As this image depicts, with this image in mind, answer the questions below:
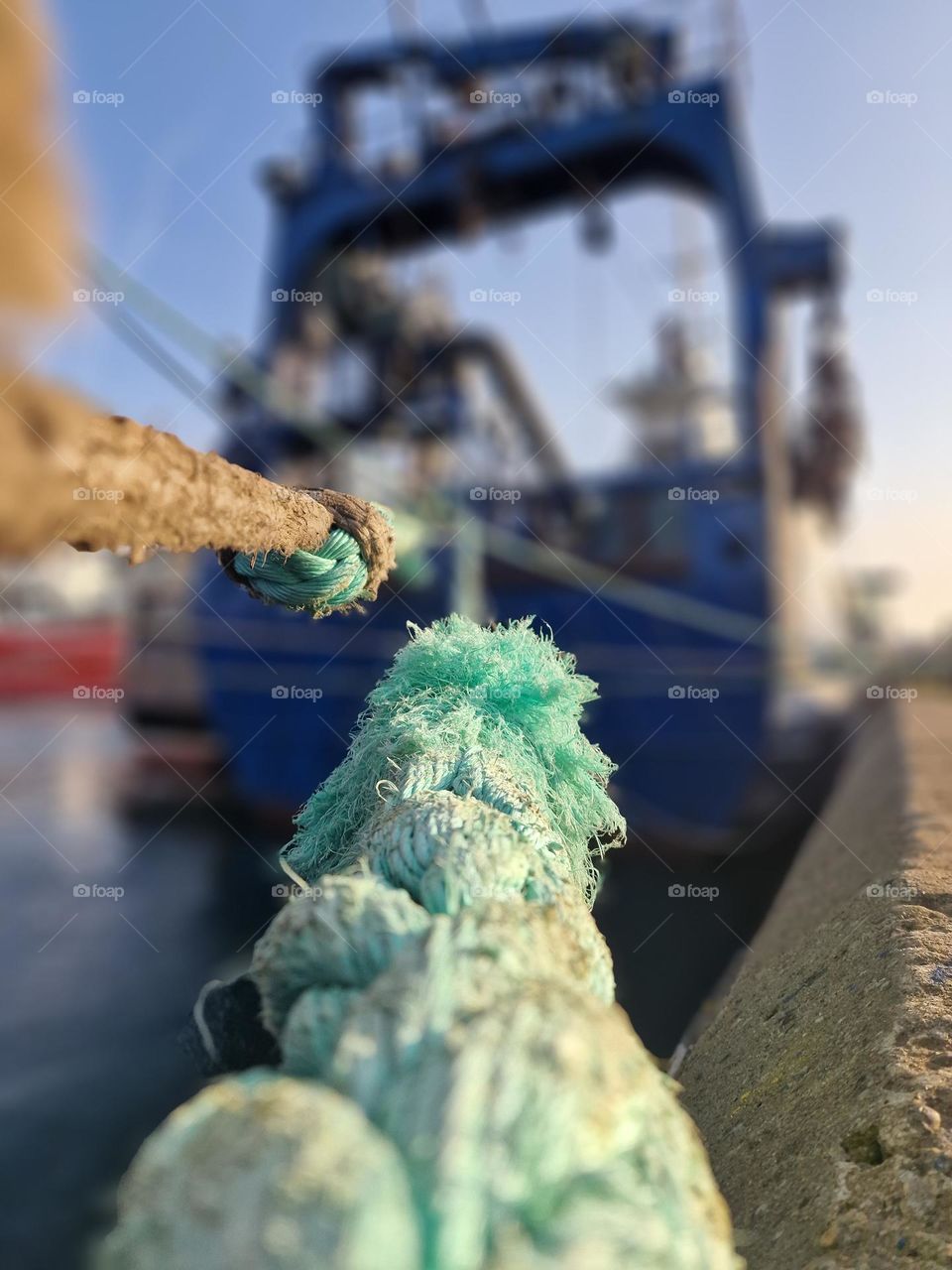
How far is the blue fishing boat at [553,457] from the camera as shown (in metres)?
7.33

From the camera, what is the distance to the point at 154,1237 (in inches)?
24.1

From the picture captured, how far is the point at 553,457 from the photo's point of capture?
9.76 meters

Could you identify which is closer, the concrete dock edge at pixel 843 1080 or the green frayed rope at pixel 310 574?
the concrete dock edge at pixel 843 1080

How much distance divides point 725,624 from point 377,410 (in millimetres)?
4602

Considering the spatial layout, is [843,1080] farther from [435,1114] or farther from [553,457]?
[553,457]

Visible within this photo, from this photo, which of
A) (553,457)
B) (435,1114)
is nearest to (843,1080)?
(435,1114)

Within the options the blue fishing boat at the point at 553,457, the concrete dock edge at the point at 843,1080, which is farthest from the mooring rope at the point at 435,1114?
the blue fishing boat at the point at 553,457

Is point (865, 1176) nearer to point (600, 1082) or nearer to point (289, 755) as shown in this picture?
point (600, 1082)

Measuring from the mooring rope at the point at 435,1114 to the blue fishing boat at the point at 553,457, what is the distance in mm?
5369

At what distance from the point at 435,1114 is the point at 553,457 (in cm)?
941

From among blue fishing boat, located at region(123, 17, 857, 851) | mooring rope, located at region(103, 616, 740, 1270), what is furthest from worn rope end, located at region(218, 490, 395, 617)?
blue fishing boat, located at region(123, 17, 857, 851)

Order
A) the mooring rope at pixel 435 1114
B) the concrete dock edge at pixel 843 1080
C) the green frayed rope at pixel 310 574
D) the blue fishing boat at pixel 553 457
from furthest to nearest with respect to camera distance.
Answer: the blue fishing boat at pixel 553 457 → the green frayed rope at pixel 310 574 → the concrete dock edge at pixel 843 1080 → the mooring rope at pixel 435 1114

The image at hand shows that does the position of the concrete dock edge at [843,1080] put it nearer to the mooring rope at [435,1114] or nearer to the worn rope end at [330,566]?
the mooring rope at [435,1114]

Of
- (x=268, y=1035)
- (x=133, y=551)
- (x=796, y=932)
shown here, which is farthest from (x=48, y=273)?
(x=796, y=932)
